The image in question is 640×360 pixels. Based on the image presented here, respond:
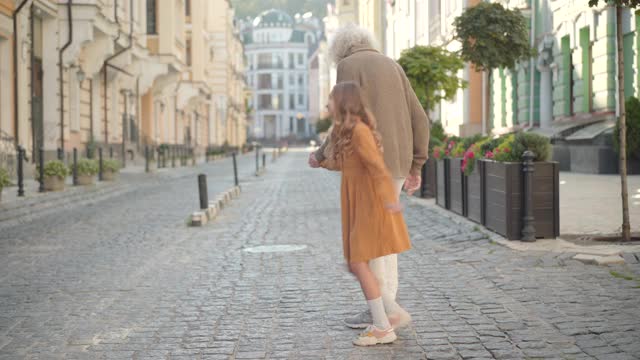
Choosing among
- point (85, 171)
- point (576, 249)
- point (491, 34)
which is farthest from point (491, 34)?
point (576, 249)

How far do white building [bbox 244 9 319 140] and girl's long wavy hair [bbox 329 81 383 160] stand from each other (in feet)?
474

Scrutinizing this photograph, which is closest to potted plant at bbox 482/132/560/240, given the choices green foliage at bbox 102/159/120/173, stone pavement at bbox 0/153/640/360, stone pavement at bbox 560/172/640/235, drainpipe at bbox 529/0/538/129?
stone pavement at bbox 0/153/640/360

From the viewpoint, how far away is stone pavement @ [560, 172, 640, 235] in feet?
32.3

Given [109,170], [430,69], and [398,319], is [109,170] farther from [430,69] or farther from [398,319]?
[398,319]

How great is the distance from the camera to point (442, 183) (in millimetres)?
13711

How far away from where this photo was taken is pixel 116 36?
99.9ft

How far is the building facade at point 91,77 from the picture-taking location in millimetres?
22859

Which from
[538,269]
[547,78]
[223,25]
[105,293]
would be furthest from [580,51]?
[223,25]

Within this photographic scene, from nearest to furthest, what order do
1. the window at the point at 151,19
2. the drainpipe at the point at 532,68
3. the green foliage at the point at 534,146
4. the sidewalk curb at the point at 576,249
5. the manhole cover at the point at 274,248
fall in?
1. the sidewalk curb at the point at 576,249
2. the green foliage at the point at 534,146
3. the manhole cover at the point at 274,248
4. the drainpipe at the point at 532,68
5. the window at the point at 151,19

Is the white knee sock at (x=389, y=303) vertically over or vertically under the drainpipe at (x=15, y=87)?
under

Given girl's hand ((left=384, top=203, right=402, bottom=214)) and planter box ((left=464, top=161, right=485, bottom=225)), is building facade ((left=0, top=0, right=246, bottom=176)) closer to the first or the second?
planter box ((left=464, top=161, right=485, bottom=225))

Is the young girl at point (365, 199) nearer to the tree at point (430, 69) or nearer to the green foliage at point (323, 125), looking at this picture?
the tree at point (430, 69)

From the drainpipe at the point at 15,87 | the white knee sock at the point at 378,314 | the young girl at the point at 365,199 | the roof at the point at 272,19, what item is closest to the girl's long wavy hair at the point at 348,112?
the young girl at the point at 365,199

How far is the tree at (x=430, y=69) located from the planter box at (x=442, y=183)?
7.64m
